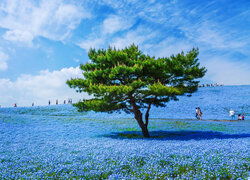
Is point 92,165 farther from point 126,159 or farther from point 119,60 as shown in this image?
point 119,60

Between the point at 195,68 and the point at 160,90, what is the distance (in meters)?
4.53

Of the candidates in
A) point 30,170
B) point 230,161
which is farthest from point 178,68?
point 30,170

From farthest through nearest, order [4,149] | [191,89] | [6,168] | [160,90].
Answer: [191,89]
[160,90]
[4,149]
[6,168]

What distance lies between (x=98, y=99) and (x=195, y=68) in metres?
9.19

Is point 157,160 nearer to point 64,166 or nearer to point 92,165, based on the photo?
point 92,165

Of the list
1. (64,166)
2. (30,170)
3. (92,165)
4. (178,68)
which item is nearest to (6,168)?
(30,170)

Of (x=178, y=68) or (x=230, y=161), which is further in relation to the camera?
(x=178, y=68)

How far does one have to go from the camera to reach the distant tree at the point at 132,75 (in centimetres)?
1550

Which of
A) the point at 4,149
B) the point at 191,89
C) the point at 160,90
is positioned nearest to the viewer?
the point at 4,149

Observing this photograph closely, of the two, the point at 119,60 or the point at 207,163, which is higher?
the point at 119,60

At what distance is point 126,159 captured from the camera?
8.33 meters

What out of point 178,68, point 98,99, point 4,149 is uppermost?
point 178,68

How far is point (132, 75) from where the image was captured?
1683cm

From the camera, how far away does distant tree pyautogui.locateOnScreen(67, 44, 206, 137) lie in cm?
1550
